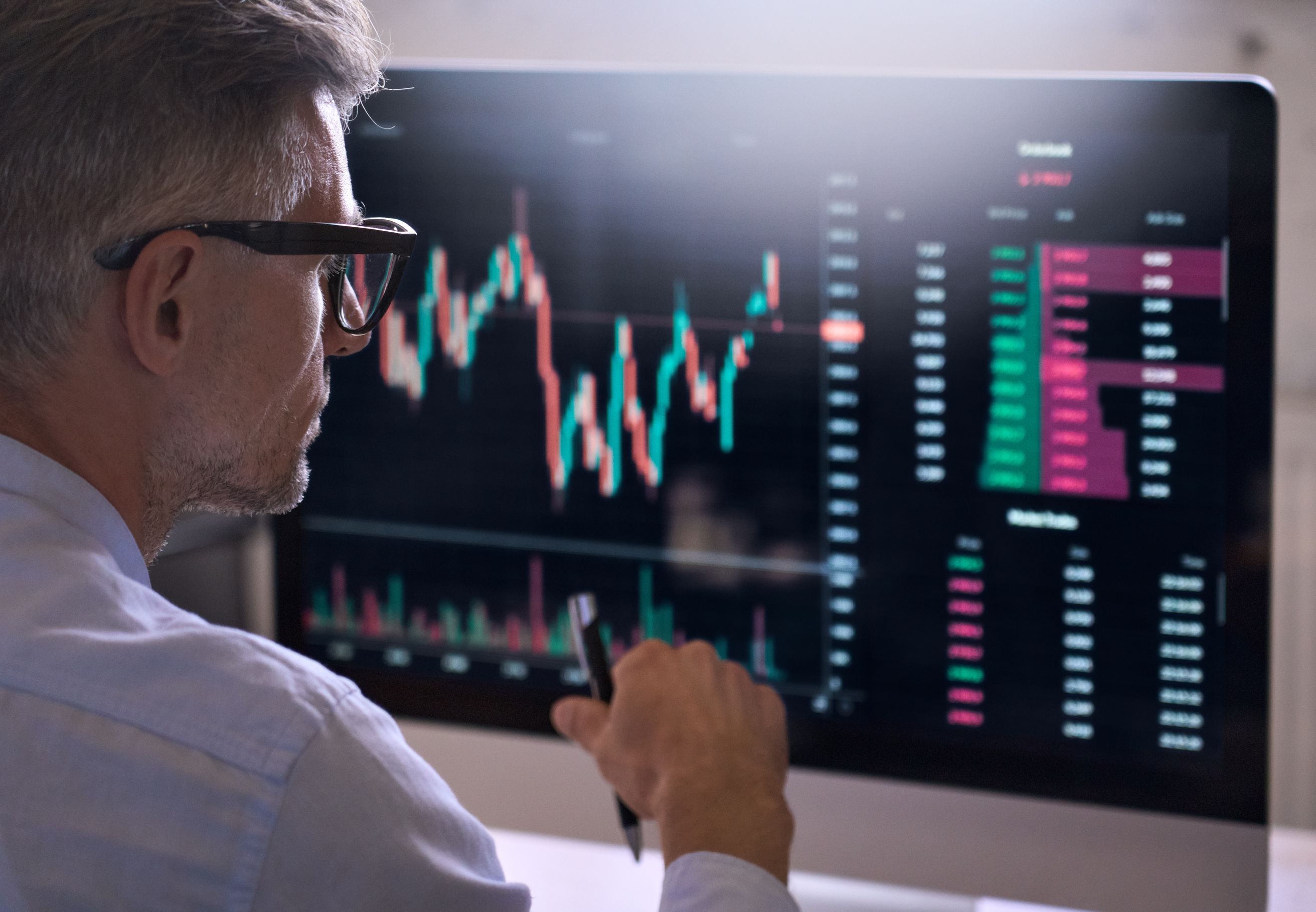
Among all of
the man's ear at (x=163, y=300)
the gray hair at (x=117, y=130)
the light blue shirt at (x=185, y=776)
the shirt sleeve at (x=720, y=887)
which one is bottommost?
the shirt sleeve at (x=720, y=887)

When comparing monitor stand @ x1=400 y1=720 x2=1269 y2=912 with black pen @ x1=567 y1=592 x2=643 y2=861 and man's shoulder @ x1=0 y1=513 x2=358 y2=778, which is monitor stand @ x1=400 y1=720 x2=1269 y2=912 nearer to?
black pen @ x1=567 y1=592 x2=643 y2=861

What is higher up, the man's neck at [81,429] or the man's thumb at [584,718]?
the man's neck at [81,429]

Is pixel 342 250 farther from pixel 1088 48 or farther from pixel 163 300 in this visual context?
pixel 1088 48

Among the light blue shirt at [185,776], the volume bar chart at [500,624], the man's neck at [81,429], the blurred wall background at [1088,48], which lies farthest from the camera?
the blurred wall background at [1088,48]

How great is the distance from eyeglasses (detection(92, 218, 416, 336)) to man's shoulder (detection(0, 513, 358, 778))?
143 millimetres

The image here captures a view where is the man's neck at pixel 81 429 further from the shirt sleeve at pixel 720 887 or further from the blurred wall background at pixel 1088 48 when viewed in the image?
the blurred wall background at pixel 1088 48

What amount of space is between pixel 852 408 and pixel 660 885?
1.27 ft

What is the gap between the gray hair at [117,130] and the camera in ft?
1.67

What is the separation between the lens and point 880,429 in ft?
2.44

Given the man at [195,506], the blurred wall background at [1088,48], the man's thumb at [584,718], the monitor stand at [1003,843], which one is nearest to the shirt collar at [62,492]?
the man at [195,506]

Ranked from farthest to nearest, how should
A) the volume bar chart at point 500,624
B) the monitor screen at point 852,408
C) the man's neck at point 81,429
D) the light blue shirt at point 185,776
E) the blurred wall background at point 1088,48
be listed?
the blurred wall background at point 1088,48, the volume bar chart at point 500,624, the monitor screen at point 852,408, the man's neck at point 81,429, the light blue shirt at point 185,776

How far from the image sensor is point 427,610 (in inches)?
34.1

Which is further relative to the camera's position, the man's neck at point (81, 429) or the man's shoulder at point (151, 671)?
the man's neck at point (81, 429)

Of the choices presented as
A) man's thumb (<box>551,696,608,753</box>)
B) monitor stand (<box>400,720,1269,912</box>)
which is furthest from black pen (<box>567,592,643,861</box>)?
monitor stand (<box>400,720,1269,912</box>)
